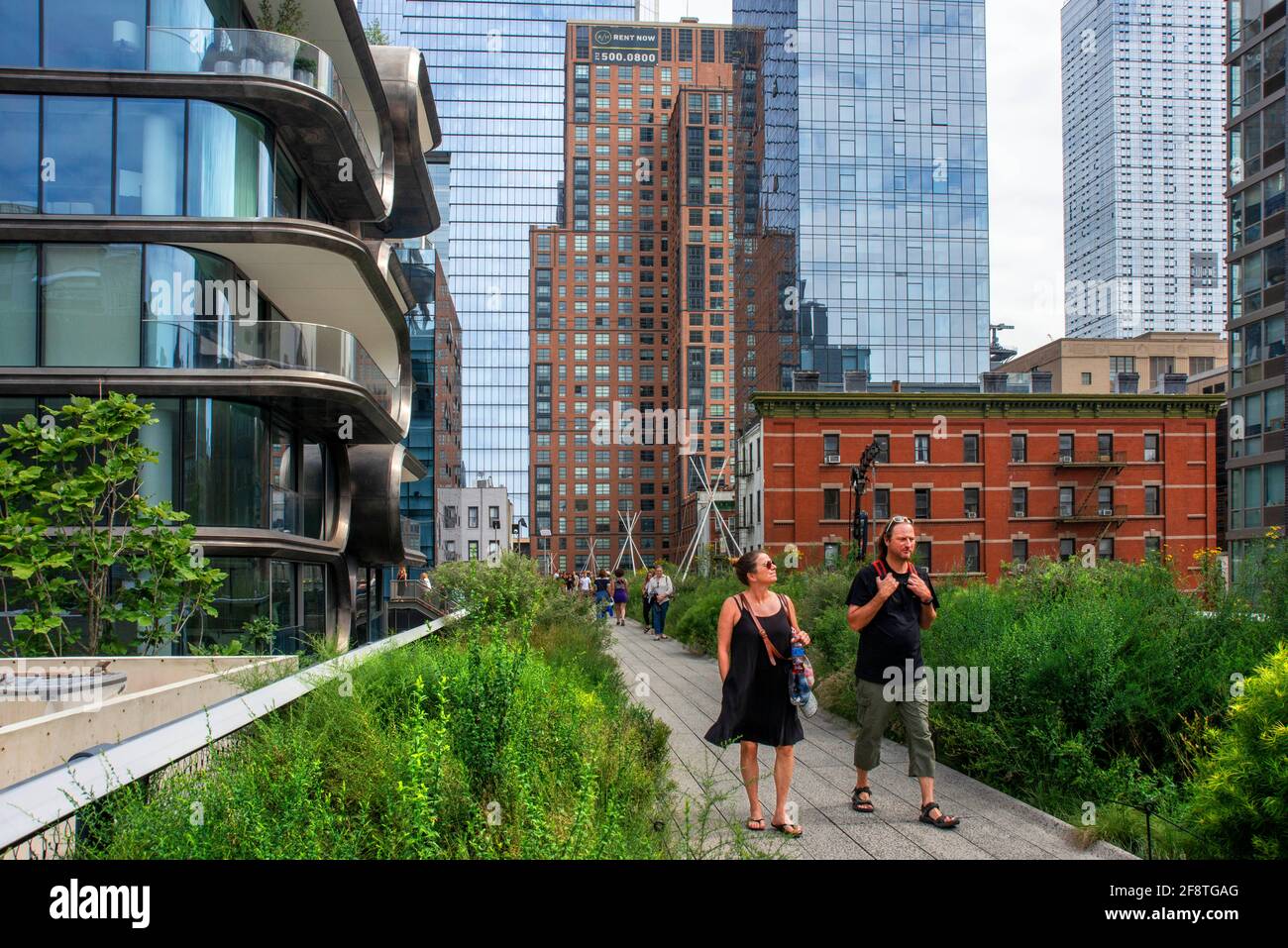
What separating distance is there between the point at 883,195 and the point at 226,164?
78654 millimetres

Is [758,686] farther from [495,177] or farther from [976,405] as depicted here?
[495,177]

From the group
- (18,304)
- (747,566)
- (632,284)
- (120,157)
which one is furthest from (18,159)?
(632,284)

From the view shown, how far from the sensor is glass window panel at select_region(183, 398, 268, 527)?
1941cm

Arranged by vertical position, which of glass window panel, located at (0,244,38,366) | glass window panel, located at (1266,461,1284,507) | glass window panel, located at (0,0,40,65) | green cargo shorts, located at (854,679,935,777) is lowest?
green cargo shorts, located at (854,679,935,777)

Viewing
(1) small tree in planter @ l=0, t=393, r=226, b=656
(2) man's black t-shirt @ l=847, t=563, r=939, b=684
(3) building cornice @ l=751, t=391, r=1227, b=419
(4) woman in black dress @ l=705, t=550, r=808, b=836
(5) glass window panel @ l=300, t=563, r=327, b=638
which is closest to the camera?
(4) woman in black dress @ l=705, t=550, r=808, b=836

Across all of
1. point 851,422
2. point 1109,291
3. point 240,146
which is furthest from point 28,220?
point 1109,291

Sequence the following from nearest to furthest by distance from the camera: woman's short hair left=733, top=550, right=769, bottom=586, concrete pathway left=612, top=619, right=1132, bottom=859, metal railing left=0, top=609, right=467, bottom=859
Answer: metal railing left=0, top=609, right=467, bottom=859
concrete pathway left=612, top=619, right=1132, bottom=859
woman's short hair left=733, top=550, right=769, bottom=586

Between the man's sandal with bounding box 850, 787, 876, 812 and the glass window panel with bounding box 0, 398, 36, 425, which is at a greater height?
the glass window panel with bounding box 0, 398, 36, 425

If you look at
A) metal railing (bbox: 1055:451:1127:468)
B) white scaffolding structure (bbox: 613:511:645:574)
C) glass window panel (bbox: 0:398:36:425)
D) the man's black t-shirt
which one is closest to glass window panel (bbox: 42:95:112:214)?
glass window panel (bbox: 0:398:36:425)

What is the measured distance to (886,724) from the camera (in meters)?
7.93

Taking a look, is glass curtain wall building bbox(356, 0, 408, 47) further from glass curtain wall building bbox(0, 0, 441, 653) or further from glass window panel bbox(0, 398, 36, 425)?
glass window panel bbox(0, 398, 36, 425)

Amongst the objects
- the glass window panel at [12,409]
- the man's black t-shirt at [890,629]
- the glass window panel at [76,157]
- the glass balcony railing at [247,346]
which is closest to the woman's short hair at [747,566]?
the man's black t-shirt at [890,629]

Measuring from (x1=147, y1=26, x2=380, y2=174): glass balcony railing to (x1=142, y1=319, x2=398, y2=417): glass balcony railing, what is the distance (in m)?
4.63
